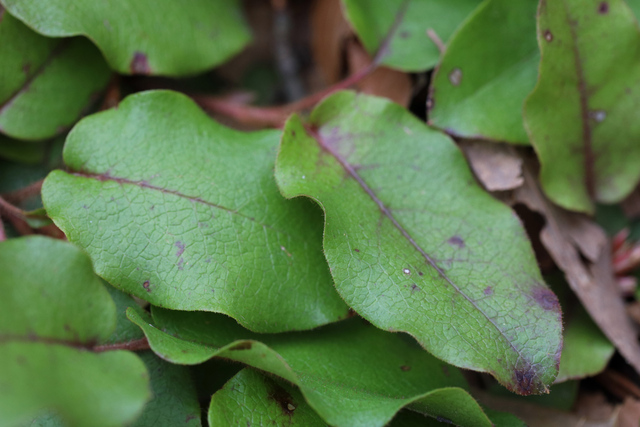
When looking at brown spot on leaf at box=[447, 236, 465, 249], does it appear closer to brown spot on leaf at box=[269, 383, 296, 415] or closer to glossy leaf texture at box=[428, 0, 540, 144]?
glossy leaf texture at box=[428, 0, 540, 144]

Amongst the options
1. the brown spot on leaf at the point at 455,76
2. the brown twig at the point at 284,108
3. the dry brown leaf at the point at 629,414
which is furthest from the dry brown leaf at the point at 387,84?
the dry brown leaf at the point at 629,414

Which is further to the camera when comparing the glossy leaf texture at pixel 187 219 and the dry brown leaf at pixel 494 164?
the dry brown leaf at pixel 494 164

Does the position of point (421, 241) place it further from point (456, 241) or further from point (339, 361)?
point (339, 361)

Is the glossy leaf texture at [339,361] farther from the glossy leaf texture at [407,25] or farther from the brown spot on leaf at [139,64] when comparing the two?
the glossy leaf texture at [407,25]

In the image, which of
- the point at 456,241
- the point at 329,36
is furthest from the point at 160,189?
the point at 329,36

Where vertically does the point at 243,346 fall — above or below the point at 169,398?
above

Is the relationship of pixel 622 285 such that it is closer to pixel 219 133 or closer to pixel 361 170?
pixel 361 170
